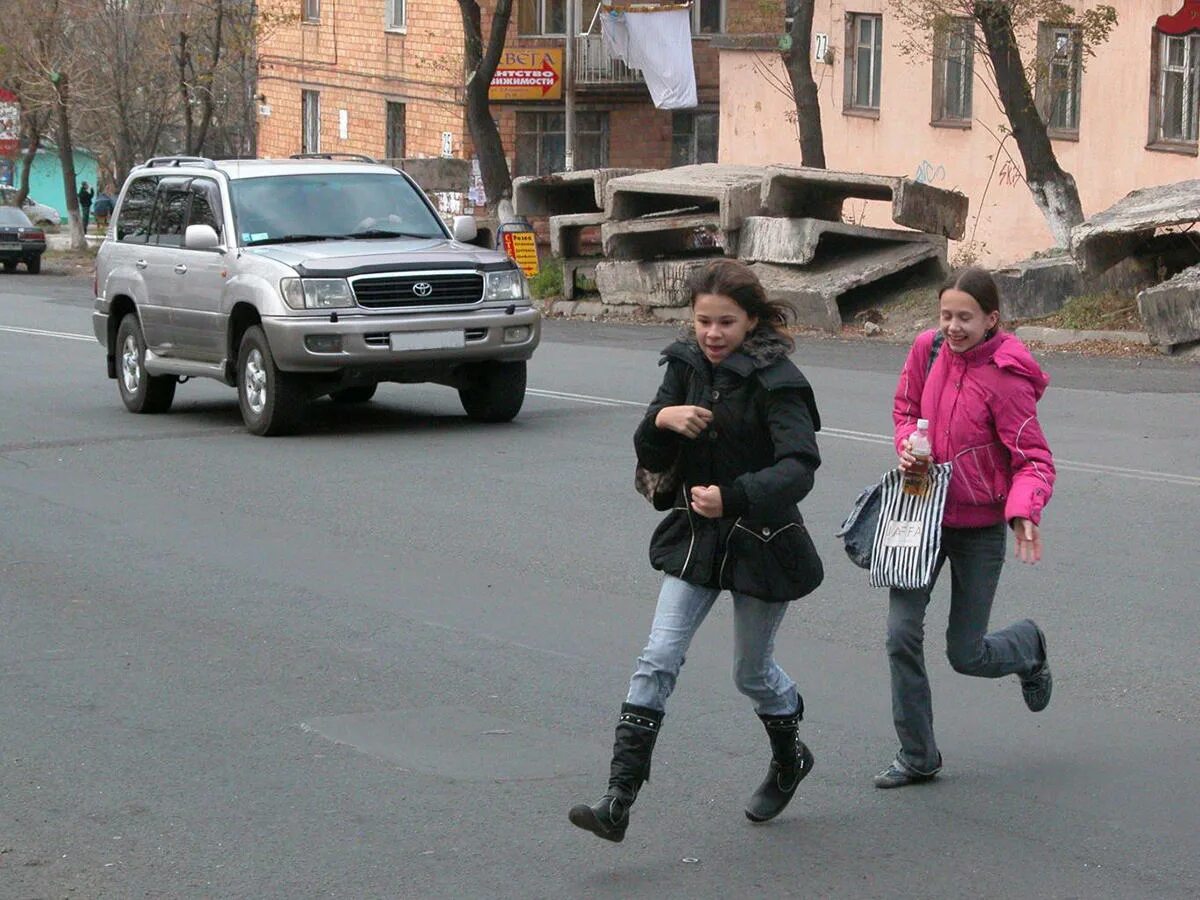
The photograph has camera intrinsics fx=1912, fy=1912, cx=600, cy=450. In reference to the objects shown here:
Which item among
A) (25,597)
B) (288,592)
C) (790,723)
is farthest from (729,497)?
(25,597)

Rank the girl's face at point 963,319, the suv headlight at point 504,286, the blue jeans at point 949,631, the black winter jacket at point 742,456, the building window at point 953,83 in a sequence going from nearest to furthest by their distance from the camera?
the black winter jacket at point 742,456 → the girl's face at point 963,319 → the blue jeans at point 949,631 → the suv headlight at point 504,286 → the building window at point 953,83

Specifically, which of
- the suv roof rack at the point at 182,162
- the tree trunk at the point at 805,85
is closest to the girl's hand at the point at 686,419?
the suv roof rack at the point at 182,162

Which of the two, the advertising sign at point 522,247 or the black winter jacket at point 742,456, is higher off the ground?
the advertising sign at point 522,247

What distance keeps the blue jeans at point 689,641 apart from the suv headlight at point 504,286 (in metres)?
8.81

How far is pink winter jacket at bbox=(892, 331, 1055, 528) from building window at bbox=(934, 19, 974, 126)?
25.8 metres

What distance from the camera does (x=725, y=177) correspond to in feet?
80.5

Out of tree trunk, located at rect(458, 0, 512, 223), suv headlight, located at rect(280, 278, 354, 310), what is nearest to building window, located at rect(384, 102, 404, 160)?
tree trunk, located at rect(458, 0, 512, 223)

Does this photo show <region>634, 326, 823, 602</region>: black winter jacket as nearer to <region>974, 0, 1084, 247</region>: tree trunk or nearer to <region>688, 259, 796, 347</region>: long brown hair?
<region>688, 259, 796, 347</region>: long brown hair

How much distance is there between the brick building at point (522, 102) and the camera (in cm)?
4484

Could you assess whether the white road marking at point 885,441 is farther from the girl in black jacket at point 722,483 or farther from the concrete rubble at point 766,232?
the concrete rubble at point 766,232

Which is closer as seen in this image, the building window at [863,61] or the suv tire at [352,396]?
the suv tire at [352,396]

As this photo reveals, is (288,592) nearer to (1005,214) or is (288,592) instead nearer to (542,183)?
(542,183)

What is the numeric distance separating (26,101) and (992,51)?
3499 cm

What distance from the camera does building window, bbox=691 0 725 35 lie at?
45.3 metres
